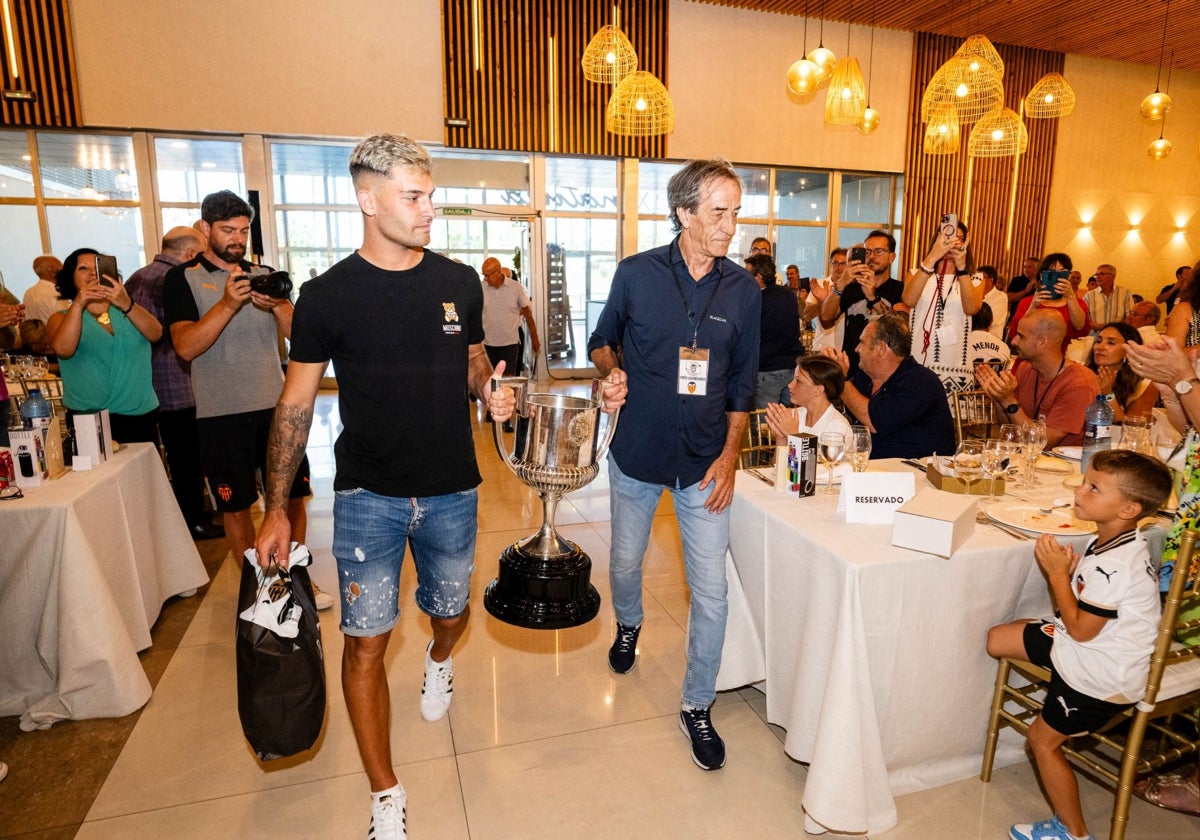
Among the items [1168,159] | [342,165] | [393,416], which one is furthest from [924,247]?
[393,416]

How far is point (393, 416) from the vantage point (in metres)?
1.89

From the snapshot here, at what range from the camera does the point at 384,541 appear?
6.40 feet

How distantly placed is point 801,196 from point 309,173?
288 inches

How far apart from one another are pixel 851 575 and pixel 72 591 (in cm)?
250

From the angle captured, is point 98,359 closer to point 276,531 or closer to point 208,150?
point 276,531

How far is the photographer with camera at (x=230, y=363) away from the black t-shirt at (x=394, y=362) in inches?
50.9

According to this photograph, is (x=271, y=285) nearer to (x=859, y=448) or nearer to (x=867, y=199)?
(x=859, y=448)

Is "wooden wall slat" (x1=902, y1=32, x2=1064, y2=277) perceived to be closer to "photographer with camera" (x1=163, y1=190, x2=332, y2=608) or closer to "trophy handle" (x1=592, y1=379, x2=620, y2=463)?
"photographer with camera" (x1=163, y1=190, x2=332, y2=608)

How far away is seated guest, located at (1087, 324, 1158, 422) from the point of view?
3.97 meters

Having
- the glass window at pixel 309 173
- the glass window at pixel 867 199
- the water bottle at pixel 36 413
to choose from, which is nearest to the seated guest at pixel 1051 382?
the water bottle at pixel 36 413

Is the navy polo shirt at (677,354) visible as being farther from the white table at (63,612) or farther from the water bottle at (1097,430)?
the white table at (63,612)

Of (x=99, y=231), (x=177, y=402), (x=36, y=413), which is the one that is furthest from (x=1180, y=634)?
(x=99, y=231)

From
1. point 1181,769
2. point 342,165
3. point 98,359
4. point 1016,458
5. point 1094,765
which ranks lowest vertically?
point 1181,769

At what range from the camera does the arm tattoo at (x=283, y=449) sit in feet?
6.07
